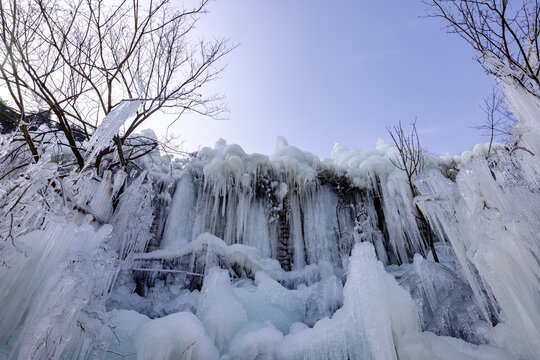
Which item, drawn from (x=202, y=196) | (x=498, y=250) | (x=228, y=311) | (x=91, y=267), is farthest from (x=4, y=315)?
(x=202, y=196)

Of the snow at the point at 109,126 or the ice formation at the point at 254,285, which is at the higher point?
the snow at the point at 109,126

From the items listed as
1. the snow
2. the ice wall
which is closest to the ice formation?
the snow

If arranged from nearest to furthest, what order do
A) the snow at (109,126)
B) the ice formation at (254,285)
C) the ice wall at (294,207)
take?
the ice formation at (254,285)
the snow at (109,126)
the ice wall at (294,207)

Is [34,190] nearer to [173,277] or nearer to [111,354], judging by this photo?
[111,354]

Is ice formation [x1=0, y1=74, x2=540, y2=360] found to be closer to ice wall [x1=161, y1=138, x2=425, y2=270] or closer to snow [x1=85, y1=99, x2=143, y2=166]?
snow [x1=85, y1=99, x2=143, y2=166]

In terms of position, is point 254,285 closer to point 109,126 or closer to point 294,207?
point 294,207

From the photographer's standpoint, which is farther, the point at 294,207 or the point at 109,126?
→ the point at 294,207

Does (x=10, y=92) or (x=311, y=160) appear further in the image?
(x=311, y=160)

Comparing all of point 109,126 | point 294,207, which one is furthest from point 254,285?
point 109,126

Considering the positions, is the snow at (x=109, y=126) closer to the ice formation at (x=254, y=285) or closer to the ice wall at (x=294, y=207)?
the ice formation at (x=254, y=285)

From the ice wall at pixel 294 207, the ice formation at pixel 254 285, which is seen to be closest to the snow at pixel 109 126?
the ice formation at pixel 254 285

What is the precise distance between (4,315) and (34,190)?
111 centimetres

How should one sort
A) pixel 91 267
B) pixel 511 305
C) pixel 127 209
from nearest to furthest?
pixel 511 305
pixel 91 267
pixel 127 209

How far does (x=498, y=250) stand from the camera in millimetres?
2311
